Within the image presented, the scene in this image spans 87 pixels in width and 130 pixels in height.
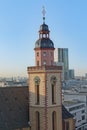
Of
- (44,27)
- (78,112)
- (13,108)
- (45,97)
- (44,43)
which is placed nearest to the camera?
(45,97)

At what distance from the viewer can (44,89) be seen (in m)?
50.6

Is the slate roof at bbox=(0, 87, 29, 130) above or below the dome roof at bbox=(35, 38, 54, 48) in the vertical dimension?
below

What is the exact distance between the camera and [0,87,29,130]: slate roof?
164 ft

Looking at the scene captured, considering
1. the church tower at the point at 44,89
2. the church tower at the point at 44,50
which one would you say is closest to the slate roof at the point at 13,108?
the church tower at the point at 44,89

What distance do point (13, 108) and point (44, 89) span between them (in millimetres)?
5751

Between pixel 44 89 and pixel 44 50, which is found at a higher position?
pixel 44 50

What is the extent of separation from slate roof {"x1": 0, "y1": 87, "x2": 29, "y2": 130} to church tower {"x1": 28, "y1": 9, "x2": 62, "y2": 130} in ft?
4.90

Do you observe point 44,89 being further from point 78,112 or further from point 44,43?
point 78,112

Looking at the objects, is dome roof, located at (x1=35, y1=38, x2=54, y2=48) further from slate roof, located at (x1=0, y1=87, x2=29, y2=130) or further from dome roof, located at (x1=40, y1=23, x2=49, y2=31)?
slate roof, located at (x1=0, y1=87, x2=29, y2=130)

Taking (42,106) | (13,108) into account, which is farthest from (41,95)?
(13,108)

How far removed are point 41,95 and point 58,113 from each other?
4164mm

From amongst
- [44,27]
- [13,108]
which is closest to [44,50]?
[44,27]

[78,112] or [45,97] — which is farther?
[78,112]

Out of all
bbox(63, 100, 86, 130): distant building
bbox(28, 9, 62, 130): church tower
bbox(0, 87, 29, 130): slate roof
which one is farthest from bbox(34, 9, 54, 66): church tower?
bbox(63, 100, 86, 130): distant building
